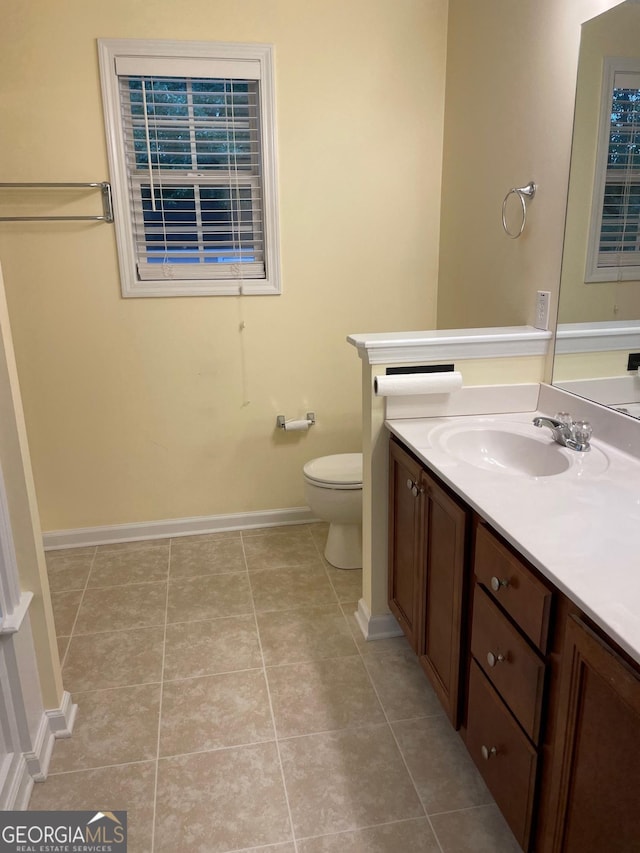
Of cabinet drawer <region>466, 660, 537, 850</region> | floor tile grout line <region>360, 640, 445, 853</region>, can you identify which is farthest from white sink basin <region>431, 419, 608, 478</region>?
floor tile grout line <region>360, 640, 445, 853</region>

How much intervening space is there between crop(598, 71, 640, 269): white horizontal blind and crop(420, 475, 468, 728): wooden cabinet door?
85 cm

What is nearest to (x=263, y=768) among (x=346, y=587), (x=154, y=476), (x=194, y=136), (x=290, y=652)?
(x=290, y=652)

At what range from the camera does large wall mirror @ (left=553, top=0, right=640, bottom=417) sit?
1736mm

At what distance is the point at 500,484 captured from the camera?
1567 mm

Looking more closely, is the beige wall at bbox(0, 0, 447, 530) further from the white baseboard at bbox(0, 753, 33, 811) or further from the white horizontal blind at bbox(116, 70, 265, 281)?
the white baseboard at bbox(0, 753, 33, 811)

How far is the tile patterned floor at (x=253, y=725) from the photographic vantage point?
5.29 feet

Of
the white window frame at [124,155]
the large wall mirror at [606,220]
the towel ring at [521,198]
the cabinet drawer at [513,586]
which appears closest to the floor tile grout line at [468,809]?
the cabinet drawer at [513,586]

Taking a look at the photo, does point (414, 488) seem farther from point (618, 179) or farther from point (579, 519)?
point (618, 179)

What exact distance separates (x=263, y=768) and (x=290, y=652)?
537 mm

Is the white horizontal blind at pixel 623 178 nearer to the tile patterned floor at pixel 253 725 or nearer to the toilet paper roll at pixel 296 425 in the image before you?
the tile patterned floor at pixel 253 725

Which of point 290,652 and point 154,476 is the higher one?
point 154,476

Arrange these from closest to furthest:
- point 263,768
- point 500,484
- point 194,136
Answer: point 500,484 < point 263,768 < point 194,136

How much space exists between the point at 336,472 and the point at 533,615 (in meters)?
1.67

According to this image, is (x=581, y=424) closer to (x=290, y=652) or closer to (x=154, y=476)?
(x=290, y=652)
